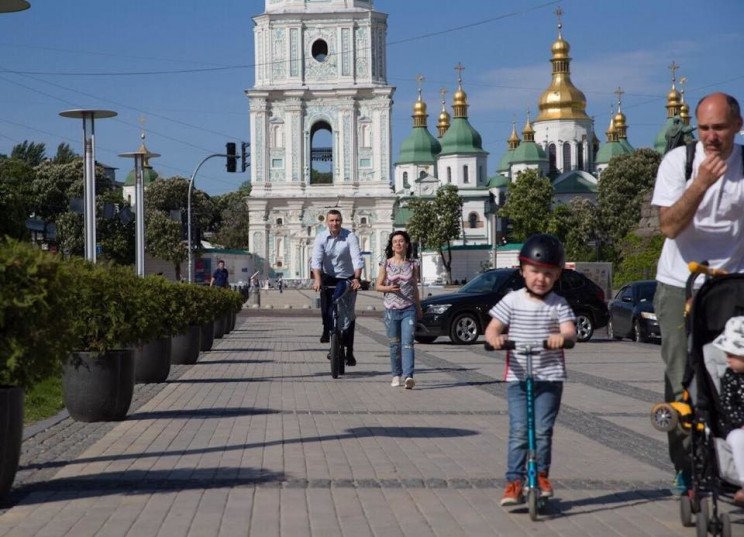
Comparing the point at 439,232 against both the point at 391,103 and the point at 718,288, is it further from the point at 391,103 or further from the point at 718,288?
the point at 718,288

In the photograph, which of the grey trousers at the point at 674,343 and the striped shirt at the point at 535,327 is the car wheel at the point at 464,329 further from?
the grey trousers at the point at 674,343

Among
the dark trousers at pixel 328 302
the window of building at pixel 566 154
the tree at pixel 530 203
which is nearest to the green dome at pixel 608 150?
the window of building at pixel 566 154

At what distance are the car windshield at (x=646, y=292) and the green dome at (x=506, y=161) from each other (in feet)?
444

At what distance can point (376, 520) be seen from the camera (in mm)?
7215

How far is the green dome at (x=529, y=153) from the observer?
15875 centimetres

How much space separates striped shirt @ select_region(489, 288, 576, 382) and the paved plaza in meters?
0.74

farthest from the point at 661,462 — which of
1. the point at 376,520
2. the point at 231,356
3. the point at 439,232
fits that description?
the point at 439,232

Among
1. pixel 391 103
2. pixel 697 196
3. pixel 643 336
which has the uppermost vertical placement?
pixel 391 103

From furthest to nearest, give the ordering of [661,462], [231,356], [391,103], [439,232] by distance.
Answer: [439,232] < [391,103] < [231,356] < [661,462]

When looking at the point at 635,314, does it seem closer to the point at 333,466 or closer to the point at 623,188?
the point at 333,466

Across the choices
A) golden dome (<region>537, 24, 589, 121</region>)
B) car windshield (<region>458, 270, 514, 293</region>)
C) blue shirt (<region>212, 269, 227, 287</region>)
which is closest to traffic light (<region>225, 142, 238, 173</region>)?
blue shirt (<region>212, 269, 227, 287</region>)

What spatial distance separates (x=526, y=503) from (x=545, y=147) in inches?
6138

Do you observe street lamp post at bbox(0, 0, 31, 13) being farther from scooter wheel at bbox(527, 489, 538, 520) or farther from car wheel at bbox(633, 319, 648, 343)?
car wheel at bbox(633, 319, 648, 343)

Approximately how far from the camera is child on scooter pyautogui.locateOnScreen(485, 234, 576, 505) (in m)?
7.39
